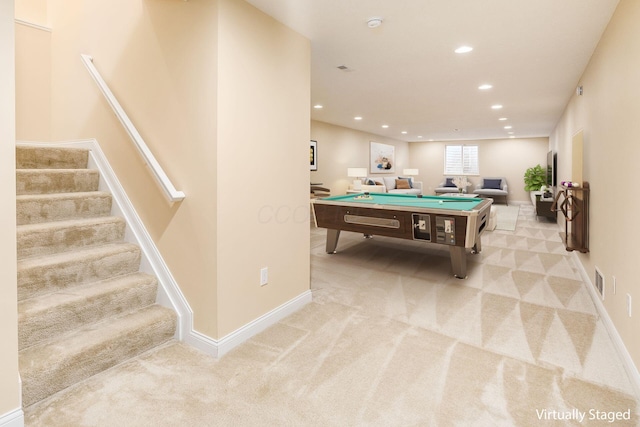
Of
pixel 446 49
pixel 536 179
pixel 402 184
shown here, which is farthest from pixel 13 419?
pixel 536 179

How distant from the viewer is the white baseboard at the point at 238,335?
2131mm

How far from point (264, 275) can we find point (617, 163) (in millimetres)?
2476

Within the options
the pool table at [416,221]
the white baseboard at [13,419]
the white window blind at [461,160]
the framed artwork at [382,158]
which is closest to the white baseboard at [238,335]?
the white baseboard at [13,419]

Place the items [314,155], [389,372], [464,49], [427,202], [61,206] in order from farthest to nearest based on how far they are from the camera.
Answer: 1. [314,155]
2. [427,202]
3. [464,49]
4. [61,206]
5. [389,372]

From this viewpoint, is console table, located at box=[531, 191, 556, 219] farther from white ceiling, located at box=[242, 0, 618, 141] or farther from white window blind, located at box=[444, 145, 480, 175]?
white window blind, located at box=[444, 145, 480, 175]

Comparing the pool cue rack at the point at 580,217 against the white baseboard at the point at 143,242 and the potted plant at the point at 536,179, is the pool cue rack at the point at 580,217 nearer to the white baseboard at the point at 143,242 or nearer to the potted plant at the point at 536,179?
the white baseboard at the point at 143,242

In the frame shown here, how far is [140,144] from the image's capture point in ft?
7.53

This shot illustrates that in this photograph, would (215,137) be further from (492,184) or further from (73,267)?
(492,184)

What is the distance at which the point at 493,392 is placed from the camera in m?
1.76

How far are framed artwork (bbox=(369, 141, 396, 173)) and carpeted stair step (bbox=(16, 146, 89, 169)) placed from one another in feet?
28.0

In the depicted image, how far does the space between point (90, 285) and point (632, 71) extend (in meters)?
3.52

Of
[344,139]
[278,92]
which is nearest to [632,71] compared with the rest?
[278,92]

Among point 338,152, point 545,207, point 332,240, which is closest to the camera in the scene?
point 332,240

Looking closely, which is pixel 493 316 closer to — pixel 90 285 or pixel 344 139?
pixel 90 285
